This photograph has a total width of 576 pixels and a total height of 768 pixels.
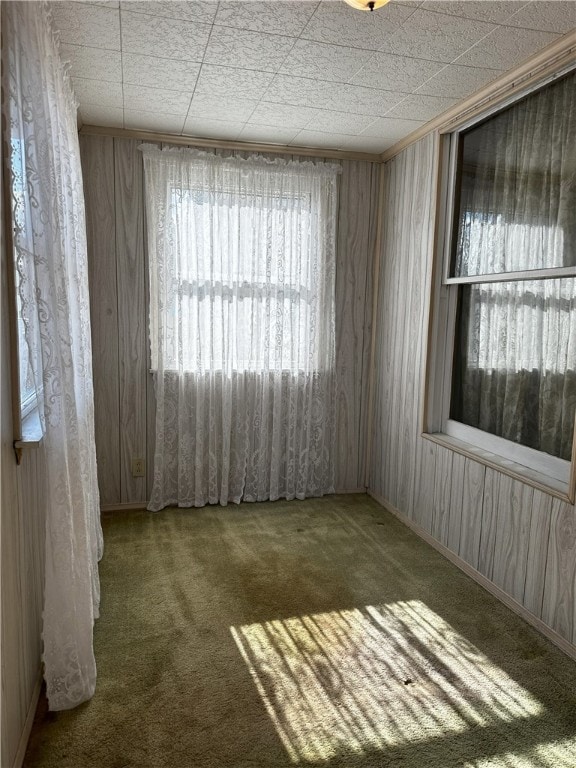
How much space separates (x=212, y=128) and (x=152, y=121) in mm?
357

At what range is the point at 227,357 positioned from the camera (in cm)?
370

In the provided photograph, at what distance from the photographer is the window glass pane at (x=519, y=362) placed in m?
2.39

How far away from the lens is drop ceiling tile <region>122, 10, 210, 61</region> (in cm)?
209

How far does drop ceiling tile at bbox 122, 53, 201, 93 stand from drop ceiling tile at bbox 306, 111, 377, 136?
781 mm

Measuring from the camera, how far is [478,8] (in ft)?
6.45

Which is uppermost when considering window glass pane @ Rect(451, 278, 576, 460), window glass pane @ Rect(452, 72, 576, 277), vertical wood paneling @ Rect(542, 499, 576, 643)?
window glass pane @ Rect(452, 72, 576, 277)

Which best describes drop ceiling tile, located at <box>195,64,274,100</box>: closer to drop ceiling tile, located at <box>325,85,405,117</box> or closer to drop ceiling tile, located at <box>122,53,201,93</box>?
drop ceiling tile, located at <box>122,53,201,93</box>

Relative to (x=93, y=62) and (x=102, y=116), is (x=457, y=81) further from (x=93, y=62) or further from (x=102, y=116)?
(x=102, y=116)

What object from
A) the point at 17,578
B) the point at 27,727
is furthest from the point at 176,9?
the point at 27,727

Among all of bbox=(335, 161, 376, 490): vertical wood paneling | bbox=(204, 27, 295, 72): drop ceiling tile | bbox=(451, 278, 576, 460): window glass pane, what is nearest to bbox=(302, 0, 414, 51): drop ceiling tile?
bbox=(204, 27, 295, 72): drop ceiling tile

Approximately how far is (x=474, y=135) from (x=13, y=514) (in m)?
2.86

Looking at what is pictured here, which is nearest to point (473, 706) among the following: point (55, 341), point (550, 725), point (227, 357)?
point (550, 725)

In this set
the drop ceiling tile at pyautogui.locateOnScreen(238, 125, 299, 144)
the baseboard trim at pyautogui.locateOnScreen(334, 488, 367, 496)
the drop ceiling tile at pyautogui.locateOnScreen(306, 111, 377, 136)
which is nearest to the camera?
the drop ceiling tile at pyautogui.locateOnScreen(306, 111, 377, 136)

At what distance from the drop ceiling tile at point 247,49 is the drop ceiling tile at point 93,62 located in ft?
1.40
